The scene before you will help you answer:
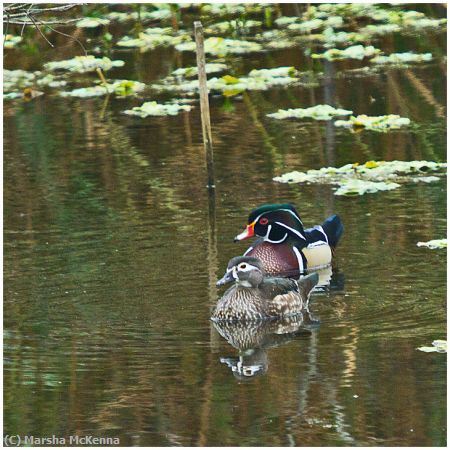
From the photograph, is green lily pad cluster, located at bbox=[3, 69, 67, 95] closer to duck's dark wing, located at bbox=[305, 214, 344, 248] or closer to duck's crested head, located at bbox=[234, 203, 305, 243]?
duck's crested head, located at bbox=[234, 203, 305, 243]

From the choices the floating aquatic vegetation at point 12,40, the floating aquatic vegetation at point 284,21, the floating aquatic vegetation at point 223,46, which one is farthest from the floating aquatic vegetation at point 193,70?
the floating aquatic vegetation at point 12,40

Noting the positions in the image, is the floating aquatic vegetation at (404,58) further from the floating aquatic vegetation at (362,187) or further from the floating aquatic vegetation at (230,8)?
the floating aquatic vegetation at (362,187)

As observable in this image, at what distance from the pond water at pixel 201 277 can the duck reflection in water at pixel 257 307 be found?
13 cm

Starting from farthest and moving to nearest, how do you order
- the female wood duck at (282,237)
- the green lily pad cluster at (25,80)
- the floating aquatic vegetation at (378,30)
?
the floating aquatic vegetation at (378,30) → the green lily pad cluster at (25,80) → the female wood duck at (282,237)

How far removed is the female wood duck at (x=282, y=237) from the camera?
39.2 ft

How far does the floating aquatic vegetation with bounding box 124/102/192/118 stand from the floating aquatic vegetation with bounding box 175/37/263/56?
2972 millimetres

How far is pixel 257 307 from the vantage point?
34.2 feet

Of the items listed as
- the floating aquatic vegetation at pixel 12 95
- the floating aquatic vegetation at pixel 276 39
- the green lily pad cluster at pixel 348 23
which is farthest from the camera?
the green lily pad cluster at pixel 348 23

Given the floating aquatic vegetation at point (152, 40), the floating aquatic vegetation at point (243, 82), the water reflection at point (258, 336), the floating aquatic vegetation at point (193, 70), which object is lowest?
the water reflection at point (258, 336)

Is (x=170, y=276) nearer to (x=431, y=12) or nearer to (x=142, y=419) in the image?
(x=142, y=419)

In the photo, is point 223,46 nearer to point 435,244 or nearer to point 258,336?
point 435,244

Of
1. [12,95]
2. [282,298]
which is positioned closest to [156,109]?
[12,95]

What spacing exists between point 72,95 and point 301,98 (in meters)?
2.94

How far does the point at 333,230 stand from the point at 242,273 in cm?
162
